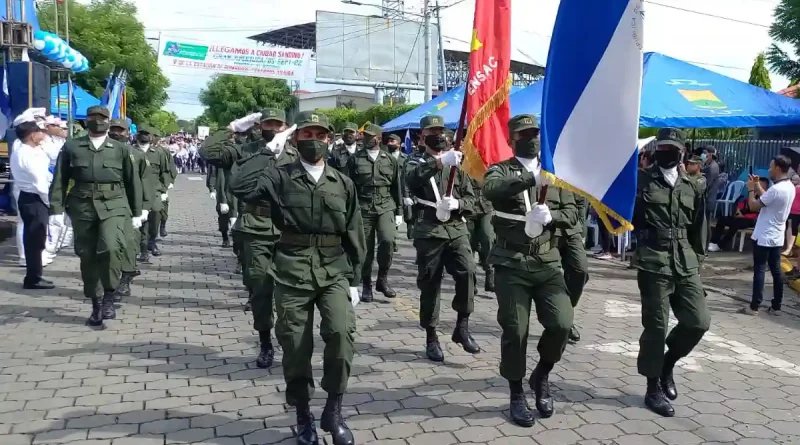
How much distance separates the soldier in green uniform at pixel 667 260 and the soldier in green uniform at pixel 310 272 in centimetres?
214

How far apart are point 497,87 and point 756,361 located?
140 inches

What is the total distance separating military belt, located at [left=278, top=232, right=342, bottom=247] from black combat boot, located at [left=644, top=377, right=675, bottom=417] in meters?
2.50

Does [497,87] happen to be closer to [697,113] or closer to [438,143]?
[438,143]

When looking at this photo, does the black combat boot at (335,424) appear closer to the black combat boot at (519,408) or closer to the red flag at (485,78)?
the black combat boot at (519,408)

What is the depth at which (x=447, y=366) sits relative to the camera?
5.88 meters

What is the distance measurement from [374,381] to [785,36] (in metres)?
18.1

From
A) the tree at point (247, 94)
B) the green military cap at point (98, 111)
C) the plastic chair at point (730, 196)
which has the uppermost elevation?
the tree at point (247, 94)

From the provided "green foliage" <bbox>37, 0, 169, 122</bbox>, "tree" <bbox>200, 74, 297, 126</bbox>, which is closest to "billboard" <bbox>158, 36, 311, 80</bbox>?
"green foliage" <bbox>37, 0, 169, 122</bbox>

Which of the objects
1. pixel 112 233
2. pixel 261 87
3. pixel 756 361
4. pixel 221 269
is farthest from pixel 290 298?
pixel 261 87

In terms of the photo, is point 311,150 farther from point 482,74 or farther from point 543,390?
point 543,390

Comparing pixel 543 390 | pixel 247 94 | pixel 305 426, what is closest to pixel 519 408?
pixel 543 390

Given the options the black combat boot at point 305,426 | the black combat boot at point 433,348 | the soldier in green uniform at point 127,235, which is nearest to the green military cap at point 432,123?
the black combat boot at point 433,348

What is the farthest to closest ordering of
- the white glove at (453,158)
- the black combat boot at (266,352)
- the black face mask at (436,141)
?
1. the black face mask at (436,141)
2. the black combat boot at (266,352)
3. the white glove at (453,158)

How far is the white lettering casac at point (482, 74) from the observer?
17.6ft
